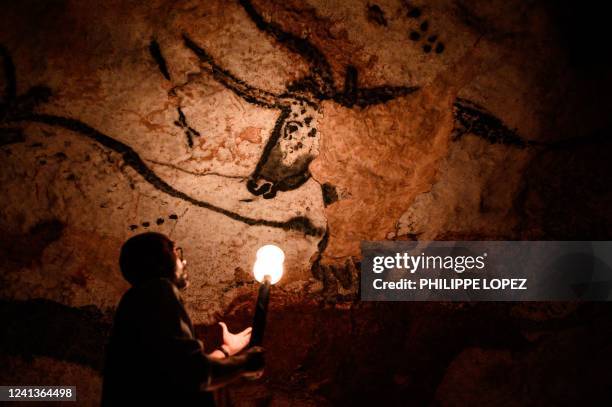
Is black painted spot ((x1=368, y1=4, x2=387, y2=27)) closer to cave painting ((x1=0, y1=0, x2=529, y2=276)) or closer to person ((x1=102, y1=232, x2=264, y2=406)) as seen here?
cave painting ((x1=0, y1=0, x2=529, y2=276))

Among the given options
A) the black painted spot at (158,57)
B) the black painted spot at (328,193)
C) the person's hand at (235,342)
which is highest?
the black painted spot at (158,57)

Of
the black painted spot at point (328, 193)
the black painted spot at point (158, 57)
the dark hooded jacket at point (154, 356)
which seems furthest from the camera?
the black painted spot at point (328, 193)

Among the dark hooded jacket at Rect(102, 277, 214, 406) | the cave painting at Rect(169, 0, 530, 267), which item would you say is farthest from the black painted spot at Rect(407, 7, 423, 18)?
the dark hooded jacket at Rect(102, 277, 214, 406)

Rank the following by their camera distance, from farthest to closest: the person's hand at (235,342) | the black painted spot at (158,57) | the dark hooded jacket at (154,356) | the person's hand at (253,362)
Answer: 1. the black painted spot at (158,57)
2. the person's hand at (235,342)
3. the person's hand at (253,362)
4. the dark hooded jacket at (154,356)

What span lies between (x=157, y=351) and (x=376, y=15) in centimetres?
175

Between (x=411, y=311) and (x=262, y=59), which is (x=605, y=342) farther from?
(x=262, y=59)

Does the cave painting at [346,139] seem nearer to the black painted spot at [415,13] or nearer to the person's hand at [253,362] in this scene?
the black painted spot at [415,13]

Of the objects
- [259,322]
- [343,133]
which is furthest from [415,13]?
[259,322]

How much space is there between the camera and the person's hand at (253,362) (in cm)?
137

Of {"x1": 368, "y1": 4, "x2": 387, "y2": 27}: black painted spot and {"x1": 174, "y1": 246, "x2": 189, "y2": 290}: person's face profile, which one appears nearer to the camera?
{"x1": 174, "y1": 246, "x2": 189, "y2": 290}: person's face profile

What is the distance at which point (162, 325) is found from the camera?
4.15 ft

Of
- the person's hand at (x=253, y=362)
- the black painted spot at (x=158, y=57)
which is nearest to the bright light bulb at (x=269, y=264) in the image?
the person's hand at (x=253, y=362)

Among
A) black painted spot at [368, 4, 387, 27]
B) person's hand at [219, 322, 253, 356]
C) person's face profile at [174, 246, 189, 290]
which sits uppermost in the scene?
black painted spot at [368, 4, 387, 27]

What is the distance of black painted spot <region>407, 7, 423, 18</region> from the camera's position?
6.21 ft
